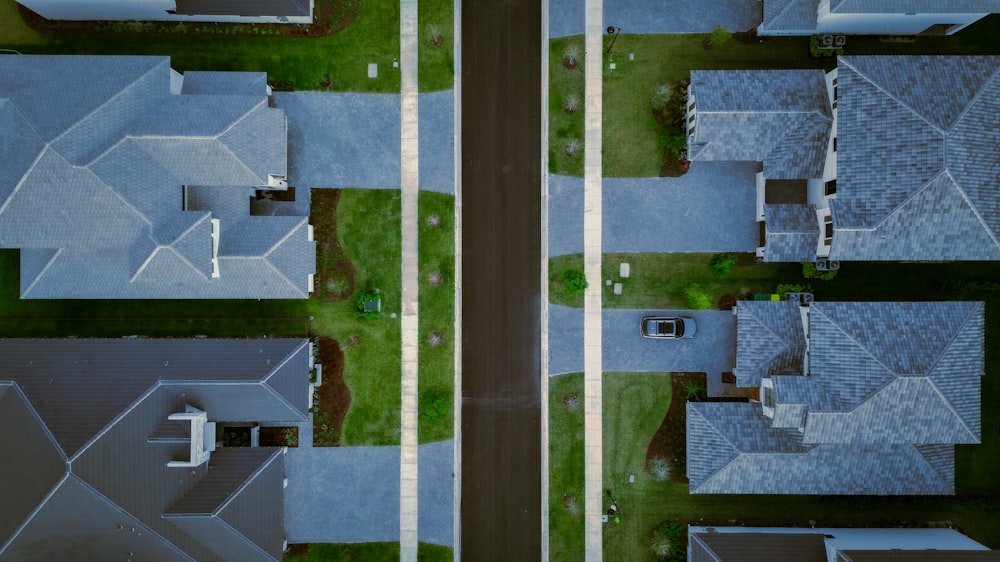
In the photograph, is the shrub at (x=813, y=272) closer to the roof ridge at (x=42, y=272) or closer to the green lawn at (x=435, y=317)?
the green lawn at (x=435, y=317)

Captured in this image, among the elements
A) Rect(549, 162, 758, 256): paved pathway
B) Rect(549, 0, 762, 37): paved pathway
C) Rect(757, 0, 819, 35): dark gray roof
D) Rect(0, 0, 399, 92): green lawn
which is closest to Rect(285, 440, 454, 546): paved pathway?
Rect(549, 162, 758, 256): paved pathway

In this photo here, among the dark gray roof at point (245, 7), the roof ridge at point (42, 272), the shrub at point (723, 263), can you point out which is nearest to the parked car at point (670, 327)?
the shrub at point (723, 263)

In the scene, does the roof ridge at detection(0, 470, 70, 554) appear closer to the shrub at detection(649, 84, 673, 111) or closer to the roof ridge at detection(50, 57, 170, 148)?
the roof ridge at detection(50, 57, 170, 148)

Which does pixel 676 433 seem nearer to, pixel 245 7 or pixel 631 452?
pixel 631 452

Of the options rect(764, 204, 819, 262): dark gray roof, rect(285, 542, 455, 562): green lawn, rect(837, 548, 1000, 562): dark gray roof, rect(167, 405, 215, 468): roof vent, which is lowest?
rect(285, 542, 455, 562): green lawn

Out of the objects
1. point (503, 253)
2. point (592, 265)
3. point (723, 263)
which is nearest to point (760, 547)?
point (723, 263)

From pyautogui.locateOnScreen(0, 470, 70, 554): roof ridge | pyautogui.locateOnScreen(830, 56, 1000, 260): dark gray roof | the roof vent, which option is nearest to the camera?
pyautogui.locateOnScreen(0, 470, 70, 554): roof ridge

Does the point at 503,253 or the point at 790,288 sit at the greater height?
the point at 503,253
